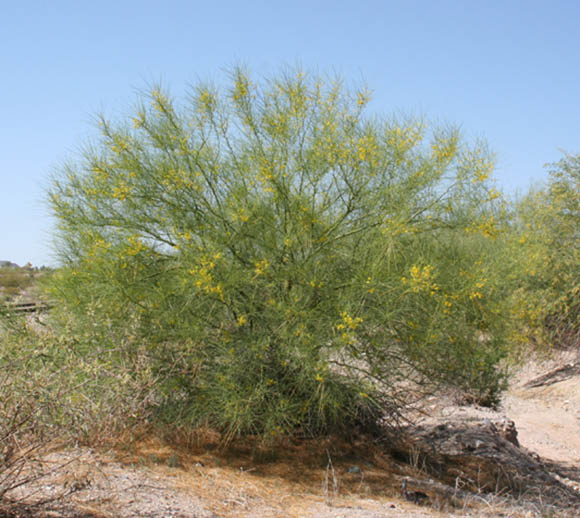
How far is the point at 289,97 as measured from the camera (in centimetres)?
884

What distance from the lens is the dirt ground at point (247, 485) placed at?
577 centimetres

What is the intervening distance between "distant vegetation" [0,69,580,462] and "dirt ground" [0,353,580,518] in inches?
16.3

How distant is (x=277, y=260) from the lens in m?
8.32

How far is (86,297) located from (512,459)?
7.38 meters

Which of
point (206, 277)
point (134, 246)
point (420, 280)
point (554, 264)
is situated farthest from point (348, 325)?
point (554, 264)

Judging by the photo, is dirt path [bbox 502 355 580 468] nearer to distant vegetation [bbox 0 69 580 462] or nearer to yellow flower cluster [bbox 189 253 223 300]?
distant vegetation [bbox 0 69 580 462]

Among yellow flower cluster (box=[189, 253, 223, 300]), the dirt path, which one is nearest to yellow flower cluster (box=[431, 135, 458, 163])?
yellow flower cluster (box=[189, 253, 223, 300])

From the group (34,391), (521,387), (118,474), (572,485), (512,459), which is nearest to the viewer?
(34,391)

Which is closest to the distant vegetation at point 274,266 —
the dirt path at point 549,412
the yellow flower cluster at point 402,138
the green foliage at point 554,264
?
the yellow flower cluster at point 402,138

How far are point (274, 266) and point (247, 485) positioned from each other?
2612 mm

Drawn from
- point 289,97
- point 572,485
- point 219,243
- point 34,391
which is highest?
point 289,97

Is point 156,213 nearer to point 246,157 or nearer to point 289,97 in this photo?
point 246,157

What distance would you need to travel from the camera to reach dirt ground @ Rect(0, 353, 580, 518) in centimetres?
577

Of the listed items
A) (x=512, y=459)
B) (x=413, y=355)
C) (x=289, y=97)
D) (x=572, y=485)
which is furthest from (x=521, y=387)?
(x=289, y=97)
